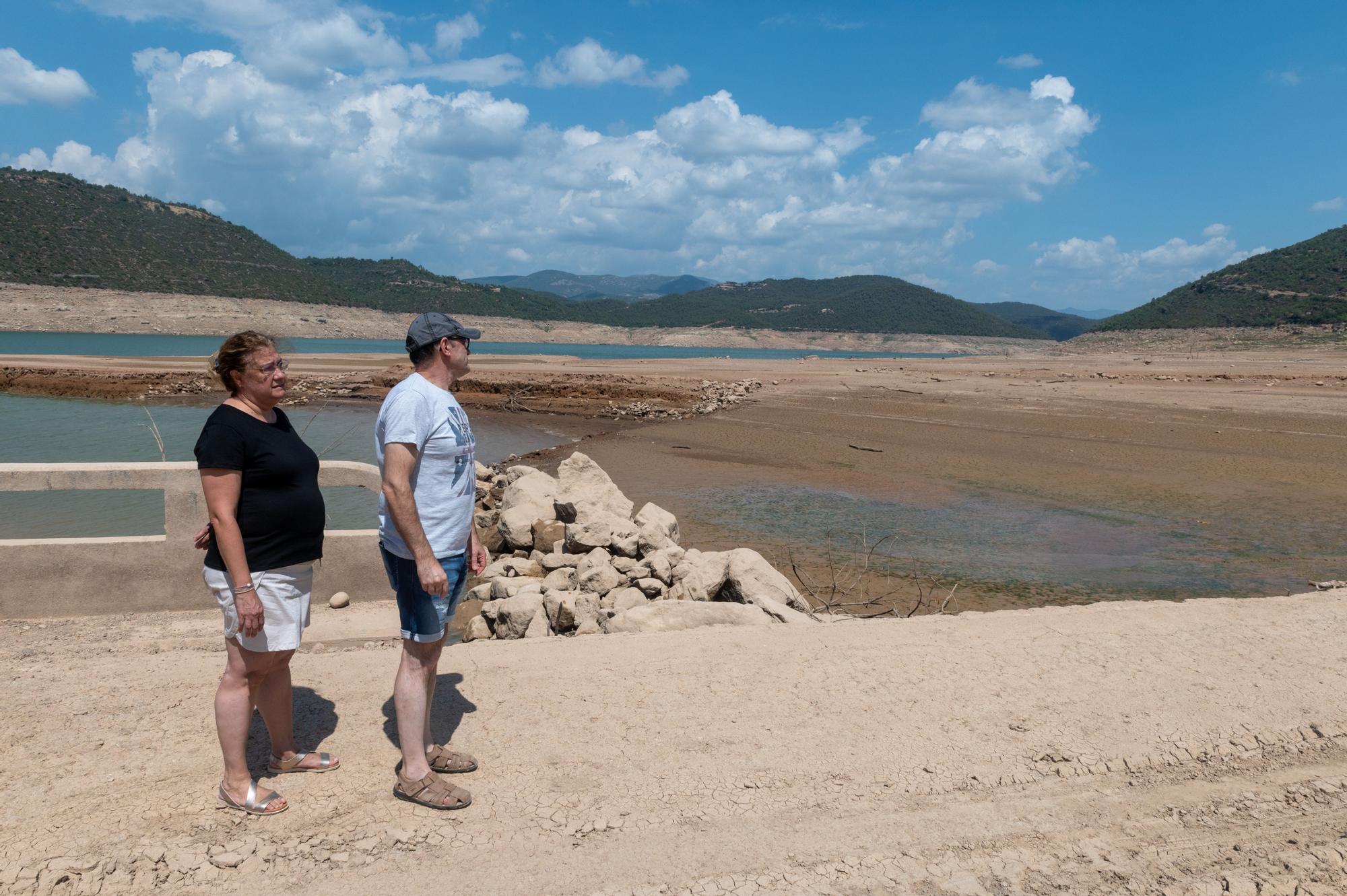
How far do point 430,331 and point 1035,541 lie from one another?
8.85 metres

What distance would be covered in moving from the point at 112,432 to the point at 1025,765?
21924 millimetres

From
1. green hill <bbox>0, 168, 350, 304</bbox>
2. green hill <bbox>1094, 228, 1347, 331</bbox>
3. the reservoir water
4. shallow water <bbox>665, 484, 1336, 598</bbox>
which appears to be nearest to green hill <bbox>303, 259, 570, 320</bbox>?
green hill <bbox>0, 168, 350, 304</bbox>

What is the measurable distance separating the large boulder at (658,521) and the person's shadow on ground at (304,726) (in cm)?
434

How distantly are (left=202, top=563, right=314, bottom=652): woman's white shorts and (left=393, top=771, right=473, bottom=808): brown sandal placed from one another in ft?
2.21

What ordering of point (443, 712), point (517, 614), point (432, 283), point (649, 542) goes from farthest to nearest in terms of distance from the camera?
point (432, 283)
point (649, 542)
point (517, 614)
point (443, 712)

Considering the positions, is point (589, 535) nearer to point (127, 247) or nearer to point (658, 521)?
point (658, 521)

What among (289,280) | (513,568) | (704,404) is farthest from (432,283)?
(513,568)

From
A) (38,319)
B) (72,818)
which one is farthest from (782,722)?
(38,319)

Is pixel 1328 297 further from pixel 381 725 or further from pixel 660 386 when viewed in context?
pixel 381 725

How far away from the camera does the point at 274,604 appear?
2.88 m

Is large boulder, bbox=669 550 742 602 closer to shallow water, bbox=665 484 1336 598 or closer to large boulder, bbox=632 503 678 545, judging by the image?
large boulder, bbox=632 503 678 545

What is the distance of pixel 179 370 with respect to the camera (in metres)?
32.7

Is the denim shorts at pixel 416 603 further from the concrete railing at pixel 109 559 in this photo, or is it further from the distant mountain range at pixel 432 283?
the distant mountain range at pixel 432 283

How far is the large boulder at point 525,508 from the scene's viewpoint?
856 cm
